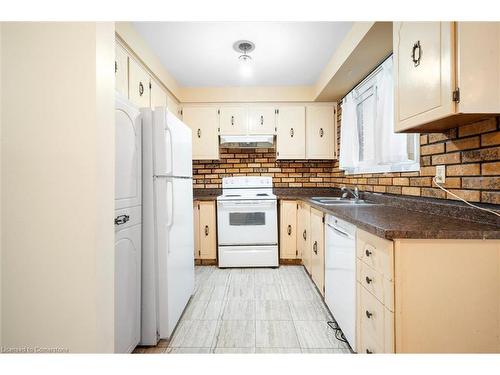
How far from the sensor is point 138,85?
2260mm

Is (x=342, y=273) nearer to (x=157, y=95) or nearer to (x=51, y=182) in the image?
(x=51, y=182)

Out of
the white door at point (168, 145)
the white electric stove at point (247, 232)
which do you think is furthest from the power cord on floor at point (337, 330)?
the white door at point (168, 145)

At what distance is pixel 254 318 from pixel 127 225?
1.25 metres

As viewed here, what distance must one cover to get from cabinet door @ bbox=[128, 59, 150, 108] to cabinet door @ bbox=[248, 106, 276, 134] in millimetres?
1416

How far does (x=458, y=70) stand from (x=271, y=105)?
8.48ft

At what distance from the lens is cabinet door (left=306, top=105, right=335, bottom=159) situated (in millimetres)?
3467

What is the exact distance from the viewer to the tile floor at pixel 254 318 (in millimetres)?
1696

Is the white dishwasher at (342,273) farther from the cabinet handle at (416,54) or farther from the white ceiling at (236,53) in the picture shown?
the white ceiling at (236,53)

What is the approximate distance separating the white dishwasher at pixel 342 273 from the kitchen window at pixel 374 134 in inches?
28.7

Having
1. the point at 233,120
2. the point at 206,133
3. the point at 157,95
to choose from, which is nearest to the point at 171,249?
the point at 157,95

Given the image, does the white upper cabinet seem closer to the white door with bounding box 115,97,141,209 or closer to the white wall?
the white wall

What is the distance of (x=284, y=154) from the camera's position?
3.47 m
